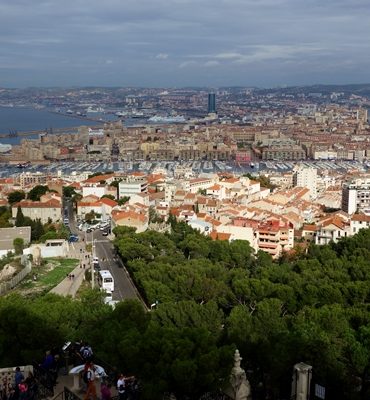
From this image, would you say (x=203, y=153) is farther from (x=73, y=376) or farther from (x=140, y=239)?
(x=73, y=376)

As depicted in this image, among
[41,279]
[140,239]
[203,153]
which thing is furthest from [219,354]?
[203,153]

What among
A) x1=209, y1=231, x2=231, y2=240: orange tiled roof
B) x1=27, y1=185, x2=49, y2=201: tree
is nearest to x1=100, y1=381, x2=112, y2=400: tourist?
x1=209, y1=231, x2=231, y2=240: orange tiled roof

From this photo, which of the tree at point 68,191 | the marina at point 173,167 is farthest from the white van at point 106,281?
the marina at point 173,167

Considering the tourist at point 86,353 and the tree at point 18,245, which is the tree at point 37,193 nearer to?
the tree at point 18,245

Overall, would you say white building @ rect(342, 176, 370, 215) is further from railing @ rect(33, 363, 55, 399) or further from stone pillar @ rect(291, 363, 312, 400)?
railing @ rect(33, 363, 55, 399)

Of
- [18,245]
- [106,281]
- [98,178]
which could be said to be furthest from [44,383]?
[98,178]

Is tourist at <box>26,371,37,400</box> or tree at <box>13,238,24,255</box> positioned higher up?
tourist at <box>26,371,37,400</box>

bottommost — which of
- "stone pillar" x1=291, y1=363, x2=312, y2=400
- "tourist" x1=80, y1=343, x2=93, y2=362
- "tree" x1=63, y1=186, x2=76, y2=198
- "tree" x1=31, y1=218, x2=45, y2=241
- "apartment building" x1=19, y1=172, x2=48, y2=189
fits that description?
"apartment building" x1=19, y1=172, x2=48, y2=189
